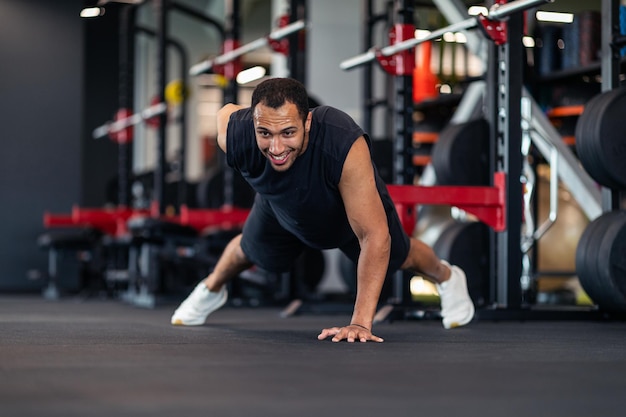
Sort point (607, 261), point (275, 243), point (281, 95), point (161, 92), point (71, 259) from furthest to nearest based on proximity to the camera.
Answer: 1. point (71, 259)
2. point (161, 92)
3. point (607, 261)
4. point (275, 243)
5. point (281, 95)

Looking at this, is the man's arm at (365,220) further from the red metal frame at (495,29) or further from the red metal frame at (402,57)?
the red metal frame at (402,57)

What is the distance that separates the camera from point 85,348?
2.68 metres

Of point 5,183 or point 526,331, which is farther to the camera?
point 5,183

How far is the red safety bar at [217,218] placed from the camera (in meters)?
6.55

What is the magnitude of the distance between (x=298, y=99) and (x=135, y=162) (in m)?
11.0

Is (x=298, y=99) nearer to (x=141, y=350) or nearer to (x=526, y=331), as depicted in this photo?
(x=141, y=350)

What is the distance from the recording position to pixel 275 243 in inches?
137

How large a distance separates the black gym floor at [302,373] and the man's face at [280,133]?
54 cm

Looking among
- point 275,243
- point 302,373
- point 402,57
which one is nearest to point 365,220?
point 275,243

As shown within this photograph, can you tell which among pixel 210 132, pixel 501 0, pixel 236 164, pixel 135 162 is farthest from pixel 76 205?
pixel 236 164

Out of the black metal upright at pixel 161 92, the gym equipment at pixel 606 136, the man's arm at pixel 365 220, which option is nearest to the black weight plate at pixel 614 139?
the gym equipment at pixel 606 136

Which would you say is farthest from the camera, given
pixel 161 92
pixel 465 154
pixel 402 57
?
pixel 161 92

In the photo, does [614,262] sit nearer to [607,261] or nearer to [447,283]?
[607,261]

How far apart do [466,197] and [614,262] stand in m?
0.66
